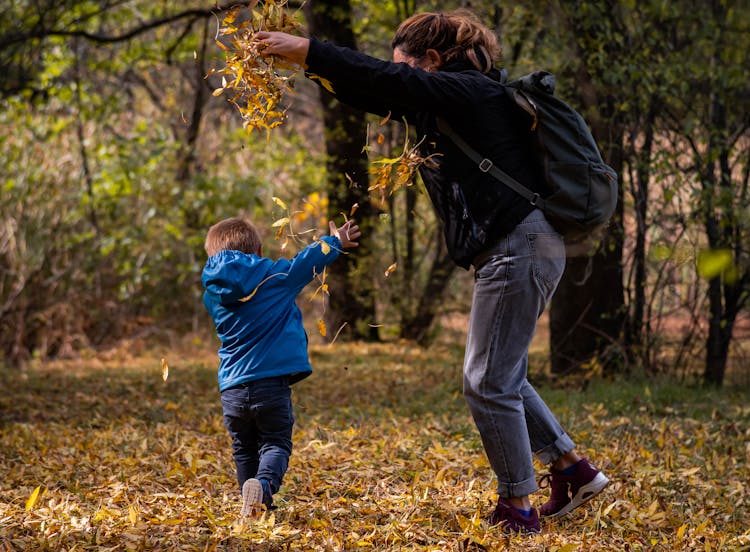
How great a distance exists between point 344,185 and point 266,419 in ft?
19.4

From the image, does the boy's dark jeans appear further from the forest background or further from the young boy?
the forest background

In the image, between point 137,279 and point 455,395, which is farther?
point 137,279

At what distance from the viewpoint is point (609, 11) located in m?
6.70

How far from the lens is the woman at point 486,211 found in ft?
9.87

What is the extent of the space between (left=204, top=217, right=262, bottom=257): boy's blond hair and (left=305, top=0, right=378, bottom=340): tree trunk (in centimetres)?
523

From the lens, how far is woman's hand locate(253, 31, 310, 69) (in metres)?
2.89

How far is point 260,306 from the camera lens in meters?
3.58

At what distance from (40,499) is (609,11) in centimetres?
523

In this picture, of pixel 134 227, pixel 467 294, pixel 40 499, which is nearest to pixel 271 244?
pixel 134 227

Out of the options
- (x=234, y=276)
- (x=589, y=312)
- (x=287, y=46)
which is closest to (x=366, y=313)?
(x=589, y=312)

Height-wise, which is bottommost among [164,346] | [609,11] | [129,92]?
[164,346]

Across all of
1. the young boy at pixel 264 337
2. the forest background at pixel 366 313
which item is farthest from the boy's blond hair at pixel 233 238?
the forest background at pixel 366 313

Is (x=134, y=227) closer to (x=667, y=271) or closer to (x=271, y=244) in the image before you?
(x=271, y=244)

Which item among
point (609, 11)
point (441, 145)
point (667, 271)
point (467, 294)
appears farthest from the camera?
point (467, 294)
